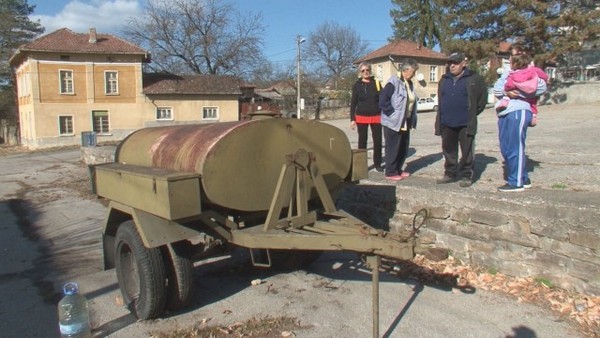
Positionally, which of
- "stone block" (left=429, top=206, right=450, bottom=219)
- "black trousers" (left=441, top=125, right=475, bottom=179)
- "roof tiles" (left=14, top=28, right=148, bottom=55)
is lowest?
"stone block" (left=429, top=206, right=450, bottom=219)

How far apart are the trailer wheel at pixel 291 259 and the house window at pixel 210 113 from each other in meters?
40.1

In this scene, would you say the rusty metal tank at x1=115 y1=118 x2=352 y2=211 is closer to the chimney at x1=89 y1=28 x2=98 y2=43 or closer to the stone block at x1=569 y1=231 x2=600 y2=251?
the stone block at x1=569 y1=231 x2=600 y2=251

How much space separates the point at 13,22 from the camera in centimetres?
5366

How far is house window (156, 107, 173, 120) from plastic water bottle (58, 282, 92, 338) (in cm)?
4077

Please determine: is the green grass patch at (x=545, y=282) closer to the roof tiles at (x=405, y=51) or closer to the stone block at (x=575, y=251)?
the stone block at (x=575, y=251)

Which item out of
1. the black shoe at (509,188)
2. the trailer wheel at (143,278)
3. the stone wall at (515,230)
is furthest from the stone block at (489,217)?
the trailer wheel at (143,278)

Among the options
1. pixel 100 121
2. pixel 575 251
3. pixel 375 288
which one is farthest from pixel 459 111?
pixel 100 121

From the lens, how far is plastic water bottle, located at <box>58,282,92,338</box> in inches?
140

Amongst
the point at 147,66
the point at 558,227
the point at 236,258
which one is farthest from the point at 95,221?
the point at 147,66

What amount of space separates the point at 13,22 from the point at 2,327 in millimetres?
59370

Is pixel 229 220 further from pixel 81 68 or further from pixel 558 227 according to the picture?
pixel 81 68

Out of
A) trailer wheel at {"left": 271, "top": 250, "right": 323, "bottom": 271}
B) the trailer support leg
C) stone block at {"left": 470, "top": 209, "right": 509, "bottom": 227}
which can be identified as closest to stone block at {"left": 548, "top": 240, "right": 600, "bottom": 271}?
stone block at {"left": 470, "top": 209, "right": 509, "bottom": 227}

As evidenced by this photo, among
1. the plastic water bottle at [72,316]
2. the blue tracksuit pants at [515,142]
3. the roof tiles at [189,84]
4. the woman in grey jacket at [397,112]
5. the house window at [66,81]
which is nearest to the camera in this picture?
the plastic water bottle at [72,316]

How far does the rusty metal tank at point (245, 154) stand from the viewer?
12.2ft
